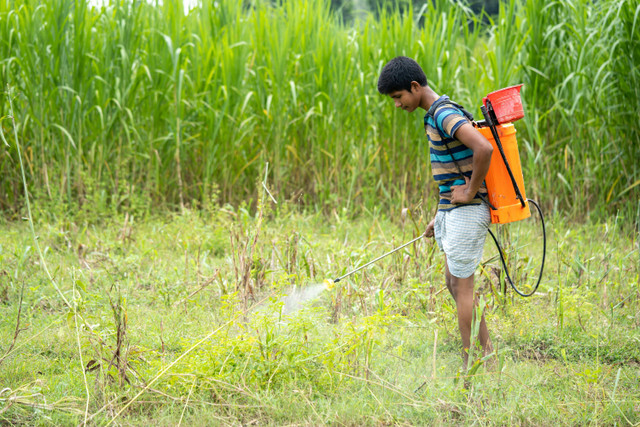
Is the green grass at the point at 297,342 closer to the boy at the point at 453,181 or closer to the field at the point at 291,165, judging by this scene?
the field at the point at 291,165

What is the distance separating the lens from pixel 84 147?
5723 mm

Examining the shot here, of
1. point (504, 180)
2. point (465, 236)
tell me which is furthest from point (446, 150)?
point (465, 236)

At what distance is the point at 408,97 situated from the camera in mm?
2684

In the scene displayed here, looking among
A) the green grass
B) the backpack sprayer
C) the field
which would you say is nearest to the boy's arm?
the backpack sprayer

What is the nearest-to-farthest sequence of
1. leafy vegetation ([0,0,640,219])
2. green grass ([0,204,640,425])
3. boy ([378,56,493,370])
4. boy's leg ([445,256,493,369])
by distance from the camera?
1. green grass ([0,204,640,425])
2. boy ([378,56,493,370])
3. boy's leg ([445,256,493,369])
4. leafy vegetation ([0,0,640,219])

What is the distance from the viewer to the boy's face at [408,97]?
2.67 meters

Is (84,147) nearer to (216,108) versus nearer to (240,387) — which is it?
(216,108)

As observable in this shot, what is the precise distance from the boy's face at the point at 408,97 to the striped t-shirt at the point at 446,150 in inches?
3.4

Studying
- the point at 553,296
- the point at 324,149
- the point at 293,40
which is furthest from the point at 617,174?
the point at 293,40

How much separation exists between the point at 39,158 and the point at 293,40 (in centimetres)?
261

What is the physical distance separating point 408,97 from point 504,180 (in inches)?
21.3

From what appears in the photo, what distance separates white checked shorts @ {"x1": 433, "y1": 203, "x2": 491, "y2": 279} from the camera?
2.67 m

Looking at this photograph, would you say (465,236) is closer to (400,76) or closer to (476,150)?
(476,150)

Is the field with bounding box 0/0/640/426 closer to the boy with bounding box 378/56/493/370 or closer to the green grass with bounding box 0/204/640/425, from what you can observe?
the green grass with bounding box 0/204/640/425
